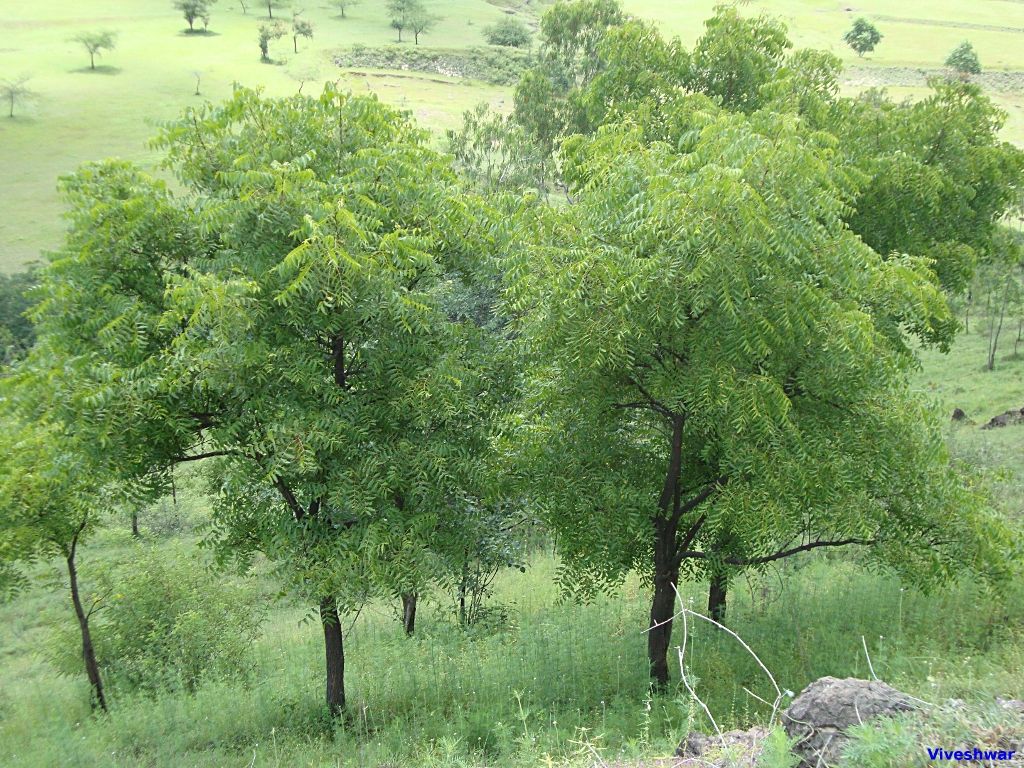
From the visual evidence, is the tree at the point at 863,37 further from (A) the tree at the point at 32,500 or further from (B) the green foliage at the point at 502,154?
(A) the tree at the point at 32,500

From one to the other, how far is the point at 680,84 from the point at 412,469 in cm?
1107

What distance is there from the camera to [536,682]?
30.9 feet

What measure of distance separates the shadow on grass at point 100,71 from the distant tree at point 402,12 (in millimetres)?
40763

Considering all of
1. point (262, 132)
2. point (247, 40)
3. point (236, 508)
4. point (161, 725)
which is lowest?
point (161, 725)

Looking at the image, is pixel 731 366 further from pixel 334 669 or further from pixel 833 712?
pixel 334 669

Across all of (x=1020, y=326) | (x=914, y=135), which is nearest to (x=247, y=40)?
(x=1020, y=326)

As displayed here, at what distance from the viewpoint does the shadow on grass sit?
269ft

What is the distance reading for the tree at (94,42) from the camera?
84.3 meters

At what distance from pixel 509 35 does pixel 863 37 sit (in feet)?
162

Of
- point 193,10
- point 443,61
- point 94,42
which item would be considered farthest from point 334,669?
point 193,10

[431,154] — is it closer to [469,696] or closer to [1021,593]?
[469,696]

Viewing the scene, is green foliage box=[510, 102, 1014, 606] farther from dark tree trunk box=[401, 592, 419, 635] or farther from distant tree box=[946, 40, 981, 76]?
distant tree box=[946, 40, 981, 76]

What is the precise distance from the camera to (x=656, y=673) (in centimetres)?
903

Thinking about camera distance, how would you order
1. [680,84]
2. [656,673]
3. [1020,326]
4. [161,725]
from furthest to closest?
[1020,326] → [680,84] → [161,725] → [656,673]
